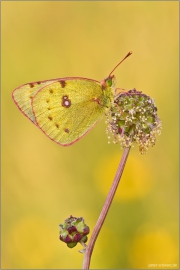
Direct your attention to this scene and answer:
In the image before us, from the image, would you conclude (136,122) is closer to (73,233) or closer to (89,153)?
(73,233)

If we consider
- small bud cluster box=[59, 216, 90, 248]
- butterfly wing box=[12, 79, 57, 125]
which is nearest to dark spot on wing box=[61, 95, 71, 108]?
butterfly wing box=[12, 79, 57, 125]

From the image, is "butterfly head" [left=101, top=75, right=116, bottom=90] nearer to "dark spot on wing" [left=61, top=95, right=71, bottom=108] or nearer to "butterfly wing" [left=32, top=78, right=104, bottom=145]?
"butterfly wing" [left=32, top=78, right=104, bottom=145]

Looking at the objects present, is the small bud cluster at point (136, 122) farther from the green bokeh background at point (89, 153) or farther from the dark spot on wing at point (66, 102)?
the green bokeh background at point (89, 153)

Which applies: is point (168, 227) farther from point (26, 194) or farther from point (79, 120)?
point (79, 120)

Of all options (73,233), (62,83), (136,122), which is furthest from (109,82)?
(73,233)

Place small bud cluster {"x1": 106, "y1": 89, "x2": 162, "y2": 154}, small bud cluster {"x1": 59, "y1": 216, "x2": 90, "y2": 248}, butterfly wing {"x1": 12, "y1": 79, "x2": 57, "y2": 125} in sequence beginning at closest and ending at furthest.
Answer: small bud cluster {"x1": 59, "y1": 216, "x2": 90, "y2": 248} → small bud cluster {"x1": 106, "y1": 89, "x2": 162, "y2": 154} → butterfly wing {"x1": 12, "y1": 79, "x2": 57, "y2": 125}

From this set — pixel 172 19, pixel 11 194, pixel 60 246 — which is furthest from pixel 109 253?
pixel 172 19
